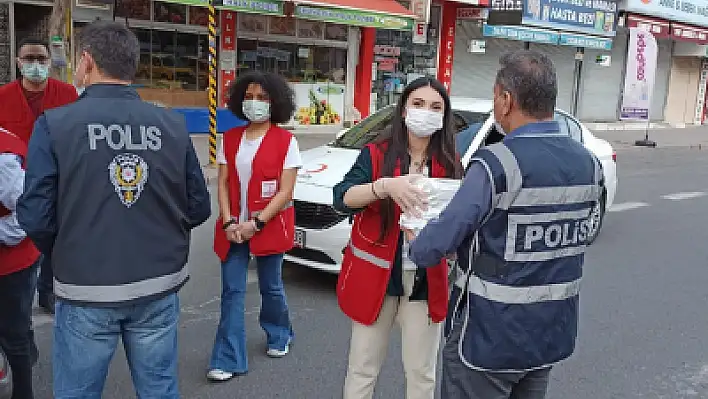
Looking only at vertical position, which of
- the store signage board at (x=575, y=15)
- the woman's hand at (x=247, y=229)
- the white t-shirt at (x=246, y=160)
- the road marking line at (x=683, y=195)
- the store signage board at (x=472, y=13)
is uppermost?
the store signage board at (x=575, y=15)

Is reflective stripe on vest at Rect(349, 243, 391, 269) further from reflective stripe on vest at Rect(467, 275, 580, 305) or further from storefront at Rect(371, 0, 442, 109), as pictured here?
storefront at Rect(371, 0, 442, 109)

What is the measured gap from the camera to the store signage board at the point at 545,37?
19500 mm

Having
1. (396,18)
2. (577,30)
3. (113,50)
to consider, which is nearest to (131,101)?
(113,50)

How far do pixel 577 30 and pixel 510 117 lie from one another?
21.2 metres

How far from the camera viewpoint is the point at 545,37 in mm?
20766

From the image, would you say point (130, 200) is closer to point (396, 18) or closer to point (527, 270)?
point (527, 270)

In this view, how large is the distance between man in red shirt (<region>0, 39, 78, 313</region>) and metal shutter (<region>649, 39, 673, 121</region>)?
25.9 metres

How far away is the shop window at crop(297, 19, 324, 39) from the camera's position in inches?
663

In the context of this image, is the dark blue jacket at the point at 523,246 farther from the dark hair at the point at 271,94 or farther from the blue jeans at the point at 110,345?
the dark hair at the point at 271,94

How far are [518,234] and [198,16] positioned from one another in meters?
13.8

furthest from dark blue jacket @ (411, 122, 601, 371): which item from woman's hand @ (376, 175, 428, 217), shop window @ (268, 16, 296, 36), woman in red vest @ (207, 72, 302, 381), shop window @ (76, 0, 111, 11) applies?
shop window @ (268, 16, 296, 36)

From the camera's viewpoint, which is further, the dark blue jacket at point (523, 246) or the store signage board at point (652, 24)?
the store signage board at point (652, 24)

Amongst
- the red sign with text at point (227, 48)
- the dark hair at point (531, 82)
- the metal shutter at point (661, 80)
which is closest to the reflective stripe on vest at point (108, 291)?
the dark hair at point (531, 82)

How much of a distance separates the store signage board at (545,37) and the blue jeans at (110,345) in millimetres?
17860
